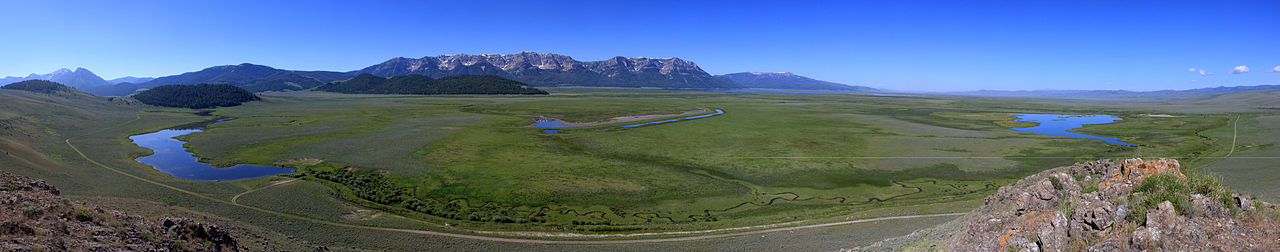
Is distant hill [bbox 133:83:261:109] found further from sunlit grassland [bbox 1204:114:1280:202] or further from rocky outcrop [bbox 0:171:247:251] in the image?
Answer: sunlit grassland [bbox 1204:114:1280:202]

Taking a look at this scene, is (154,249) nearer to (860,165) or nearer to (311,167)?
(311,167)

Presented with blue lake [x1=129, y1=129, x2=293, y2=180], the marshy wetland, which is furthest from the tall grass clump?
blue lake [x1=129, y1=129, x2=293, y2=180]

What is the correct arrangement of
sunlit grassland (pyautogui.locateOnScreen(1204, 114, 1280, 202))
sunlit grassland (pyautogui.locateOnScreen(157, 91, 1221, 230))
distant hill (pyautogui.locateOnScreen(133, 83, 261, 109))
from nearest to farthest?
sunlit grassland (pyautogui.locateOnScreen(1204, 114, 1280, 202))
sunlit grassland (pyautogui.locateOnScreen(157, 91, 1221, 230))
distant hill (pyautogui.locateOnScreen(133, 83, 261, 109))

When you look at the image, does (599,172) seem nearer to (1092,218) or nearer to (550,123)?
(1092,218)

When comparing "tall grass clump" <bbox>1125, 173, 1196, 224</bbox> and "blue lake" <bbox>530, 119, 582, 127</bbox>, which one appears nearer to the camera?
"tall grass clump" <bbox>1125, 173, 1196, 224</bbox>

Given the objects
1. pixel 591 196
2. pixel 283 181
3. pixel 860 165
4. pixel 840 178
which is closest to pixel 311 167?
pixel 283 181

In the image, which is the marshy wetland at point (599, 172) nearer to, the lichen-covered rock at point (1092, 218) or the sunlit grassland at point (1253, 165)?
the sunlit grassland at point (1253, 165)

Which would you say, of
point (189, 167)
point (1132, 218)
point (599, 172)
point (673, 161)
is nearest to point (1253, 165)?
point (673, 161)
